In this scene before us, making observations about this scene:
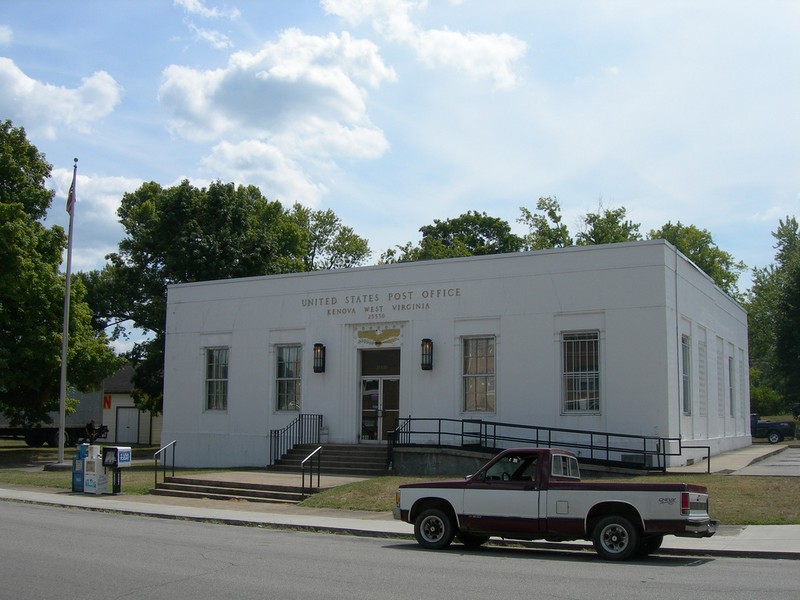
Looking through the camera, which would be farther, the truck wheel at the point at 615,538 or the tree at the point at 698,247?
the tree at the point at 698,247

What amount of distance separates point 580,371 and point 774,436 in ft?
99.2

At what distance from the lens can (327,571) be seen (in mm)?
11250

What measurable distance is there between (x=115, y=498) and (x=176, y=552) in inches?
421

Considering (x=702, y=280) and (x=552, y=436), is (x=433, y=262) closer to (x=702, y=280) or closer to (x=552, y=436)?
(x=552, y=436)

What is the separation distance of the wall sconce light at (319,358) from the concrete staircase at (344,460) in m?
2.54

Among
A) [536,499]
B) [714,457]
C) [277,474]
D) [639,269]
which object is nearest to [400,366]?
[277,474]

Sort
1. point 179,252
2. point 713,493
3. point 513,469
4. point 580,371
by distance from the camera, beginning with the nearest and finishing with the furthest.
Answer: point 513,469 < point 713,493 < point 580,371 < point 179,252

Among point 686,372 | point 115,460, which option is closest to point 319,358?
point 115,460

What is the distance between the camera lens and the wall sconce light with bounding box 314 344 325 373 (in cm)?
2870

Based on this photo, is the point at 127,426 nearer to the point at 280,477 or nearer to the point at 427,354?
the point at 280,477

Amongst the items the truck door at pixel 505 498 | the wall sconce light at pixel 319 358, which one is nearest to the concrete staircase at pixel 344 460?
the wall sconce light at pixel 319 358

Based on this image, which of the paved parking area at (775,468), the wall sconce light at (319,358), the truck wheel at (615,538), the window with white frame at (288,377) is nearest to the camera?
the truck wheel at (615,538)

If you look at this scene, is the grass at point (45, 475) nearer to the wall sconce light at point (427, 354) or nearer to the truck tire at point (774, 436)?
the wall sconce light at point (427, 354)

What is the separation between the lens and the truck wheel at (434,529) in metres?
13.9
